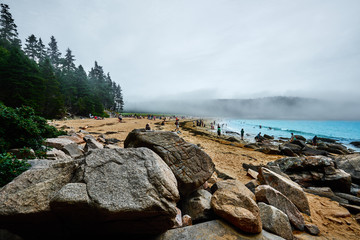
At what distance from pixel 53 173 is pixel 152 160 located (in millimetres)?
2317

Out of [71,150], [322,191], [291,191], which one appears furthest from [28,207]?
[322,191]

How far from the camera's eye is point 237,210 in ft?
11.3

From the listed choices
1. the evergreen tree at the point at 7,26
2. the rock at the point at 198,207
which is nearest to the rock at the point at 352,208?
the rock at the point at 198,207

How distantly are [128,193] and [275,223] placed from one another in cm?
413

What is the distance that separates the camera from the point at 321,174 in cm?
789

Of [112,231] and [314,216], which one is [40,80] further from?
[314,216]

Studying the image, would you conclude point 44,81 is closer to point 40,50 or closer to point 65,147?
point 65,147

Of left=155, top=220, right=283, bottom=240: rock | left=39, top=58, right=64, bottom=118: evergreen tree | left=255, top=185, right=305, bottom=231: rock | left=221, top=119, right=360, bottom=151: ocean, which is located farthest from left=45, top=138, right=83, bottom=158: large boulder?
left=221, top=119, right=360, bottom=151: ocean

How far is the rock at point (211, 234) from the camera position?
306 centimetres

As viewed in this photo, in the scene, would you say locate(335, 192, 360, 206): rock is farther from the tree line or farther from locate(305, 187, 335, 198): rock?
the tree line

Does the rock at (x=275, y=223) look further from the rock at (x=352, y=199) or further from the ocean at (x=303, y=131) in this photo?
the ocean at (x=303, y=131)

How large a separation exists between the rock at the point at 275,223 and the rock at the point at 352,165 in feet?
30.0

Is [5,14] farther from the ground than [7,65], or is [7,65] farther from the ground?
[5,14]

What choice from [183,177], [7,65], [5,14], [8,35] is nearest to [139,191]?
[183,177]
